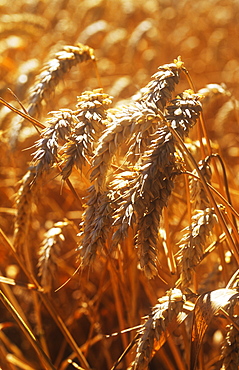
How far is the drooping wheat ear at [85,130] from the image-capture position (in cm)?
77

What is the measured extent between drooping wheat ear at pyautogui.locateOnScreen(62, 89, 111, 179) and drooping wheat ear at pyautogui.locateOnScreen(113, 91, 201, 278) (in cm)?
10

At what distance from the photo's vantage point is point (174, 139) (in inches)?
29.7

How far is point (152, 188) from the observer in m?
0.74

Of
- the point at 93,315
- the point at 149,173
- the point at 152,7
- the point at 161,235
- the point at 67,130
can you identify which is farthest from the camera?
the point at 152,7

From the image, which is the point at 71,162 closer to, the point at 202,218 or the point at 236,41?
the point at 202,218

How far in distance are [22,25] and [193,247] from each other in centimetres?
162

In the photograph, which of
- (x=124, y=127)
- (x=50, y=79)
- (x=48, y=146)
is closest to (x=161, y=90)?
(x=124, y=127)

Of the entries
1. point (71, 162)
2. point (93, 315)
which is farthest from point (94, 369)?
point (71, 162)

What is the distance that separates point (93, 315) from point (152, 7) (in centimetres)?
251

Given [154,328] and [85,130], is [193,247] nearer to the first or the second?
[154,328]

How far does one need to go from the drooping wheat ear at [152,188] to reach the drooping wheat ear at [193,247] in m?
0.12

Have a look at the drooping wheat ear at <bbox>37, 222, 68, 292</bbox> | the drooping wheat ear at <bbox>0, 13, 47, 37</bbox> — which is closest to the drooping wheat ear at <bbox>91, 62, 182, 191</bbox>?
the drooping wheat ear at <bbox>37, 222, 68, 292</bbox>

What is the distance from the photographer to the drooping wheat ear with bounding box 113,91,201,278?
73 centimetres

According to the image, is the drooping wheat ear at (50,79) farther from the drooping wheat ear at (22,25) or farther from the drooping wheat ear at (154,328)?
the drooping wheat ear at (22,25)
